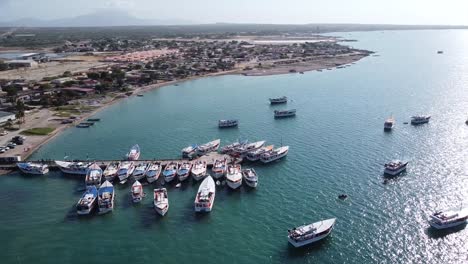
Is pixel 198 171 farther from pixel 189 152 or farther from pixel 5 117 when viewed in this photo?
pixel 5 117

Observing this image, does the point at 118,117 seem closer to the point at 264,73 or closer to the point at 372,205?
the point at 372,205

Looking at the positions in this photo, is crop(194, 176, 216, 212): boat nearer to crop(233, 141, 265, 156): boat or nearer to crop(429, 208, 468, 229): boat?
crop(233, 141, 265, 156): boat

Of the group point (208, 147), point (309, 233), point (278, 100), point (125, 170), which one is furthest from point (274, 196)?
point (278, 100)

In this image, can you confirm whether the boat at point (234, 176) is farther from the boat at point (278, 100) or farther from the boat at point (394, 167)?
the boat at point (278, 100)

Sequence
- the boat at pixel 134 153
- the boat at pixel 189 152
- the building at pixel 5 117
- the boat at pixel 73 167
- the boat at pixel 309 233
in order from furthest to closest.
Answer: the building at pixel 5 117 → the boat at pixel 189 152 → the boat at pixel 134 153 → the boat at pixel 73 167 → the boat at pixel 309 233

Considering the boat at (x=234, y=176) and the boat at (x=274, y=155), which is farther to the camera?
the boat at (x=274, y=155)

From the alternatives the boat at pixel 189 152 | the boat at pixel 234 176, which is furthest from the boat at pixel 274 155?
the boat at pixel 189 152

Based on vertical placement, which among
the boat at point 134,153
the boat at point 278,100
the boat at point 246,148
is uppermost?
the boat at point 278,100

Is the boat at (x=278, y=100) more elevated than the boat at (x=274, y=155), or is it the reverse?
the boat at (x=278, y=100)
